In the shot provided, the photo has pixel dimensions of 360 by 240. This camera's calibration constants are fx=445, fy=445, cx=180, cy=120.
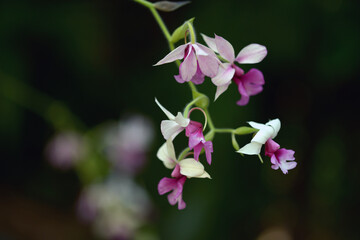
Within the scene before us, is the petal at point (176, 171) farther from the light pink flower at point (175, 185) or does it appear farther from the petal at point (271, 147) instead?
the petal at point (271, 147)

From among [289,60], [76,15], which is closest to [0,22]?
[76,15]

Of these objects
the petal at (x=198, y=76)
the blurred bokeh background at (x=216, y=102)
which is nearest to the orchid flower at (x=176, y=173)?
the petal at (x=198, y=76)

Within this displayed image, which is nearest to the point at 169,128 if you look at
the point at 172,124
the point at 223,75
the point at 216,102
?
the point at 172,124

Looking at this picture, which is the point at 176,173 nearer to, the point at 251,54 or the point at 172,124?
the point at 172,124

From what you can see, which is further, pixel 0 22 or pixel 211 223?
pixel 0 22

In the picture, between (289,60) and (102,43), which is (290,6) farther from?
(102,43)

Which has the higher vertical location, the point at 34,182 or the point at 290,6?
the point at 290,6

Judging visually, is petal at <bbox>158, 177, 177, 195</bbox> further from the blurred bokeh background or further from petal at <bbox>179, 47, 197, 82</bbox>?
the blurred bokeh background
